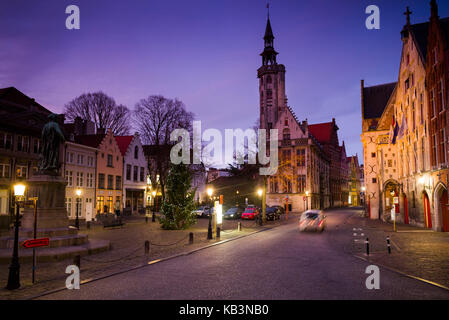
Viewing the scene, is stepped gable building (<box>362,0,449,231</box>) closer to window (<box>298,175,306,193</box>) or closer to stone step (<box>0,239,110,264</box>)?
window (<box>298,175,306,193</box>)

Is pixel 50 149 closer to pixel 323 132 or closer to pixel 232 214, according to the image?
pixel 232 214

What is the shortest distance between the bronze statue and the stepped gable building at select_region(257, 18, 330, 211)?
43.7 m

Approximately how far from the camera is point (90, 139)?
44.5 metres

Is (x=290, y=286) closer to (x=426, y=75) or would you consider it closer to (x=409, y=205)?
(x=426, y=75)

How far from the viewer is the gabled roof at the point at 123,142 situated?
50013 mm

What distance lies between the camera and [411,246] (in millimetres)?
17578

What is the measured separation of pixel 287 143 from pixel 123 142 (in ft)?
98.1

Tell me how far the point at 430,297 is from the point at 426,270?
3721 mm

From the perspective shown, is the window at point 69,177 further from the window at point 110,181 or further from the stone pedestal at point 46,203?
the stone pedestal at point 46,203

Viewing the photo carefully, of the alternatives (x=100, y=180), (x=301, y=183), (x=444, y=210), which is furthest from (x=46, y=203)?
(x=301, y=183)

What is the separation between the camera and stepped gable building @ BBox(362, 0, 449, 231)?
24.3 meters

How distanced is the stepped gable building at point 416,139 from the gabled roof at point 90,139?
35291 millimetres

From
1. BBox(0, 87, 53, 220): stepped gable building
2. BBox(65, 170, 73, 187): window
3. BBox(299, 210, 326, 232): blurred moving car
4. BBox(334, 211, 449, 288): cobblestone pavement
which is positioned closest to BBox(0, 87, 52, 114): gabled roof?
BBox(0, 87, 53, 220): stepped gable building

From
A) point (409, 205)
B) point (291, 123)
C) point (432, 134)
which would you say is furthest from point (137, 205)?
point (432, 134)
